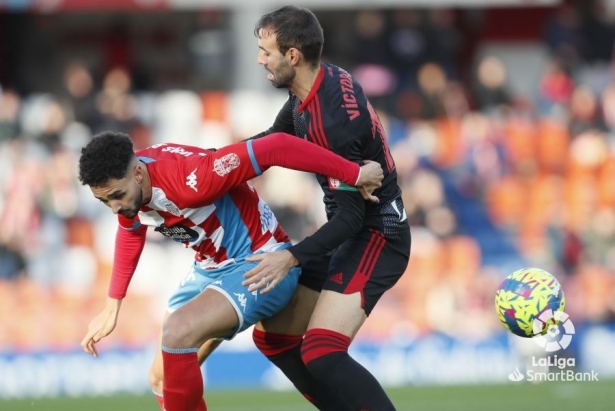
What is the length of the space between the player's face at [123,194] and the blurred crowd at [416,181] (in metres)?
7.15

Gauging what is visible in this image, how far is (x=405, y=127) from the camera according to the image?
50.4ft

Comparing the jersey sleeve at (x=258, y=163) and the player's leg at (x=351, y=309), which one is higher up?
the jersey sleeve at (x=258, y=163)

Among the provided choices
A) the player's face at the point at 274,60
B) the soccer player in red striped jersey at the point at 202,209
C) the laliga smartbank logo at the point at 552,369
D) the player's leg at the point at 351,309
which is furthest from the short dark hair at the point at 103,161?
the laliga smartbank logo at the point at 552,369

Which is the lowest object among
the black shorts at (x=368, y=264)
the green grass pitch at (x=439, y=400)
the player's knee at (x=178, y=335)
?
the green grass pitch at (x=439, y=400)

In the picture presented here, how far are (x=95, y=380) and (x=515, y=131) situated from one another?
694 centimetres

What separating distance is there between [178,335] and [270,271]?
0.62 meters

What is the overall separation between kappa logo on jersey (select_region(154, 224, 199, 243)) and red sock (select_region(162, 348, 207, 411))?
0.75 metres

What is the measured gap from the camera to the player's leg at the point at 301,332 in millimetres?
6645

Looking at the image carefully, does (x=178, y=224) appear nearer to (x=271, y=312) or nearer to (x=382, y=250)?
Result: (x=271, y=312)

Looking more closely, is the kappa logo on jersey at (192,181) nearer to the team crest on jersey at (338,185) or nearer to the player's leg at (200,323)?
the player's leg at (200,323)

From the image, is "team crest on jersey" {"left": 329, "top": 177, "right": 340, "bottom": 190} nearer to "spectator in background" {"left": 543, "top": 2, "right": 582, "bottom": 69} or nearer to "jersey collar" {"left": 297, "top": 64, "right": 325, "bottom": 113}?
"jersey collar" {"left": 297, "top": 64, "right": 325, "bottom": 113}

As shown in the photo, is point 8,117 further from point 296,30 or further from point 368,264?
point 368,264

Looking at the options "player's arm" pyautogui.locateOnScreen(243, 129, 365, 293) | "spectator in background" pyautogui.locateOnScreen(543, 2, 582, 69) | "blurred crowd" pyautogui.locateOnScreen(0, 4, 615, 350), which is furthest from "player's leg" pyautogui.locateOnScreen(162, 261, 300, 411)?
"spectator in background" pyautogui.locateOnScreen(543, 2, 582, 69)

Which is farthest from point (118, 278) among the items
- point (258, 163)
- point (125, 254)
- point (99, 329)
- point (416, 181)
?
point (416, 181)
